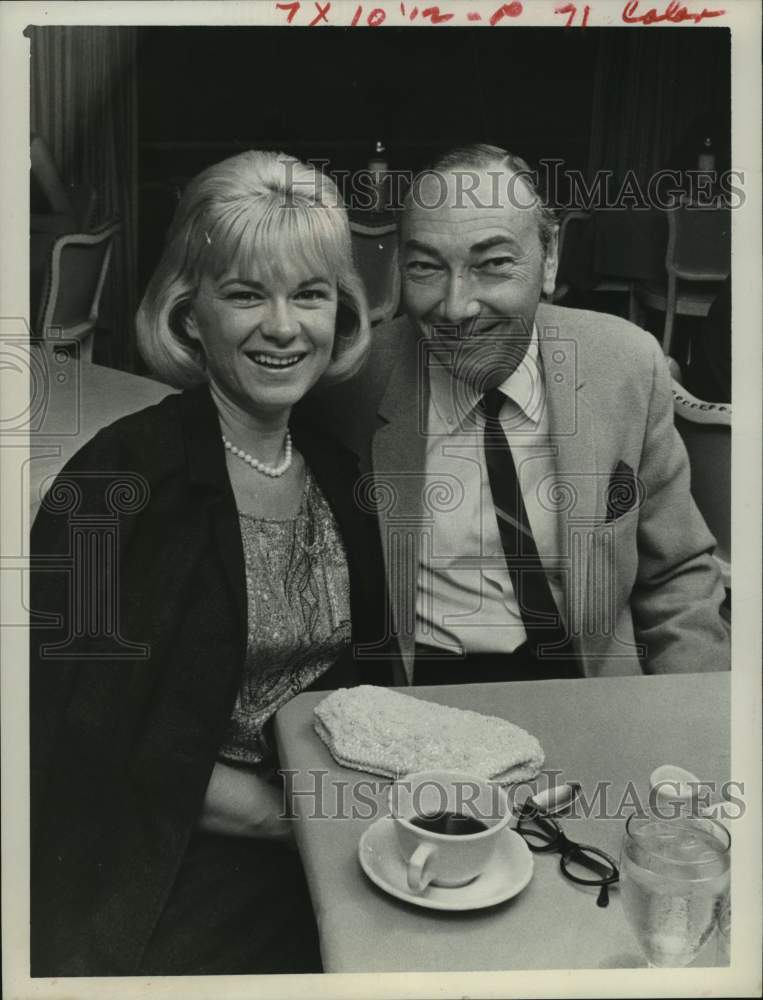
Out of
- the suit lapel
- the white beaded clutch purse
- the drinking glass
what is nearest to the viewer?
the drinking glass

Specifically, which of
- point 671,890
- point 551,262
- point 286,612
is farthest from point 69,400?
point 671,890

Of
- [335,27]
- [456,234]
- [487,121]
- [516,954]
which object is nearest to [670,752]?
[516,954]

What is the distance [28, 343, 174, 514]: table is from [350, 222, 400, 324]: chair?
0.26m

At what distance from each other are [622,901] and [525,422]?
1.81 feet

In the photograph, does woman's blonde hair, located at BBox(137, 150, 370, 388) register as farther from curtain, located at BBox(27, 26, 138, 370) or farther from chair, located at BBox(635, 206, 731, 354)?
chair, located at BBox(635, 206, 731, 354)

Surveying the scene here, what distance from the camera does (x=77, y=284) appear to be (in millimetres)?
1155

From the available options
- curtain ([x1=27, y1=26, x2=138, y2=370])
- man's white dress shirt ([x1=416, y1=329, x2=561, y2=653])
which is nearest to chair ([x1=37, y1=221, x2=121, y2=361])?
curtain ([x1=27, y1=26, x2=138, y2=370])

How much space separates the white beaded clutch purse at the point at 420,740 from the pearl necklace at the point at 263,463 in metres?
0.27

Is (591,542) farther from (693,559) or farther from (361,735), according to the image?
(361,735)

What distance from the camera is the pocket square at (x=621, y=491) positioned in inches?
48.8

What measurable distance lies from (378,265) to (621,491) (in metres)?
0.40

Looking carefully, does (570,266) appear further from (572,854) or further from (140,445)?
(572,854)

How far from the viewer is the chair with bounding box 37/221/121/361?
45.5 inches

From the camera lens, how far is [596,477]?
4.05ft
